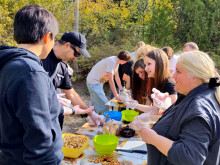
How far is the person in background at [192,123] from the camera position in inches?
44.1

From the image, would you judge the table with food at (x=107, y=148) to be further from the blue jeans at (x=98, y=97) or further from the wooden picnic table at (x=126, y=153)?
the blue jeans at (x=98, y=97)

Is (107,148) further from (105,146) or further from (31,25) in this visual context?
(31,25)

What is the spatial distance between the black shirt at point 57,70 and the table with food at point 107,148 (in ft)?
2.27

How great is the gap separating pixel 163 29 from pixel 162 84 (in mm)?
6405

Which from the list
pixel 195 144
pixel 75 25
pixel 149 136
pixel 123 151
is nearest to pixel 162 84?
pixel 123 151

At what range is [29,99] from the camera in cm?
96

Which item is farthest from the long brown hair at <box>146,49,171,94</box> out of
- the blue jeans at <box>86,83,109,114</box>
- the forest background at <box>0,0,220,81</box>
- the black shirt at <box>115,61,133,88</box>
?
the forest background at <box>0,0,220,81</box>

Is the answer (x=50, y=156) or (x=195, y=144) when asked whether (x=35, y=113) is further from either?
(x=195, y=144)

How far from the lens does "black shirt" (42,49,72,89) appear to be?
2.28 meters

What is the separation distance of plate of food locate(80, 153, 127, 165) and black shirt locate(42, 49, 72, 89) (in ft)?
3.45

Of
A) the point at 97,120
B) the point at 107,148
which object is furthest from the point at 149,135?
the point at 97,120

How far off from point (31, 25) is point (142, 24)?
8883 millimetres

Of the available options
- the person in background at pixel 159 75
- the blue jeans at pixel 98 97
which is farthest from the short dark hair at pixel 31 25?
the blue jeans at pixel 98 97

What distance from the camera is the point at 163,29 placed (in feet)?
27.2
